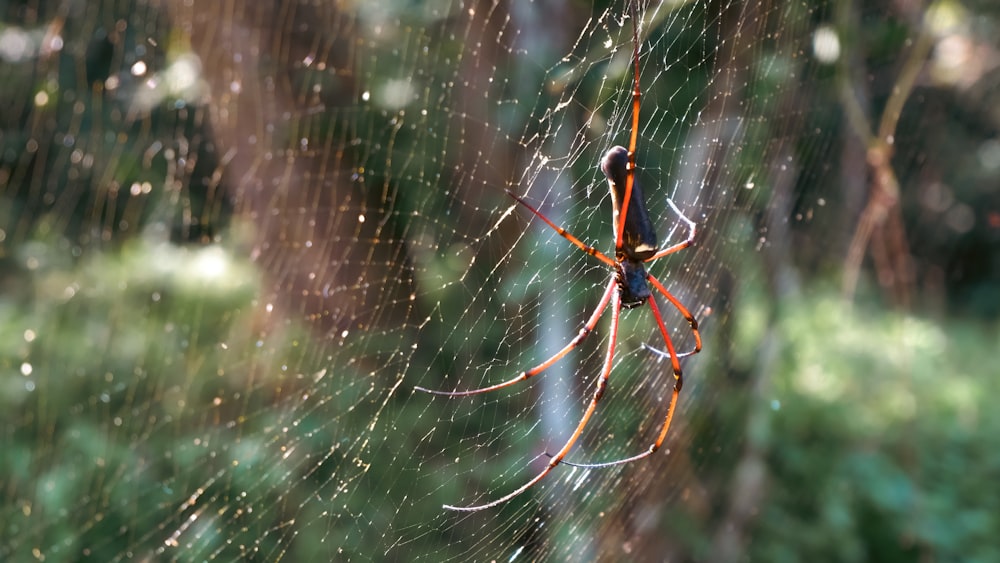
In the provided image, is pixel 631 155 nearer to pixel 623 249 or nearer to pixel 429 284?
pixel 623 249

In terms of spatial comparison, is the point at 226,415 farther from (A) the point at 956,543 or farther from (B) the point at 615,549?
(A) the point at 956,543

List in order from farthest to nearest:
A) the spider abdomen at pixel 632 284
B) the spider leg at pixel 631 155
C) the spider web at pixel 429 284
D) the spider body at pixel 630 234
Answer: the spider web at pixel 429 284 < the spider abdomen at pixel 632 284 < the spider body at pixel 630 234 < the spider leg at pixel 631 155

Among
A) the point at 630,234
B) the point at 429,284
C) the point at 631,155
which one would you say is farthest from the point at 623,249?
the point at 429,284

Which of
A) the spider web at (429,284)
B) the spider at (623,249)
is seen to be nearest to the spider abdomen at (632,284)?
the spider at (623,249)

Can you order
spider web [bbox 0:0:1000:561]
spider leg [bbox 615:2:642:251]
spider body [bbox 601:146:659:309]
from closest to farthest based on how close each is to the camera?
spider leg [bbox 615:2:642:251]
spider body [bbox 601:146:659:309]
spider web [bbox 0:0:1000:561]

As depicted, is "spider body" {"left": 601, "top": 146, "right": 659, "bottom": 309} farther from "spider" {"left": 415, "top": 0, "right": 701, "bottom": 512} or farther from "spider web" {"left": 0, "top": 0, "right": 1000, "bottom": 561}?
"spider web" {"left": 0, "top": 0, "right": 1000, "bottom": 561}

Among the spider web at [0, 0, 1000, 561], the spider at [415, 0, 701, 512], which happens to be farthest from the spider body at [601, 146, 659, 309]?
the spider web at [0, 0, 1000, 561]

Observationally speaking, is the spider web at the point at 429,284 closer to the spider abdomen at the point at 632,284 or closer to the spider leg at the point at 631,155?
the spider leg at the point at 631,155

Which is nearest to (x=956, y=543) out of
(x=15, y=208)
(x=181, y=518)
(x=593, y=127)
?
(x=593, y=127)
